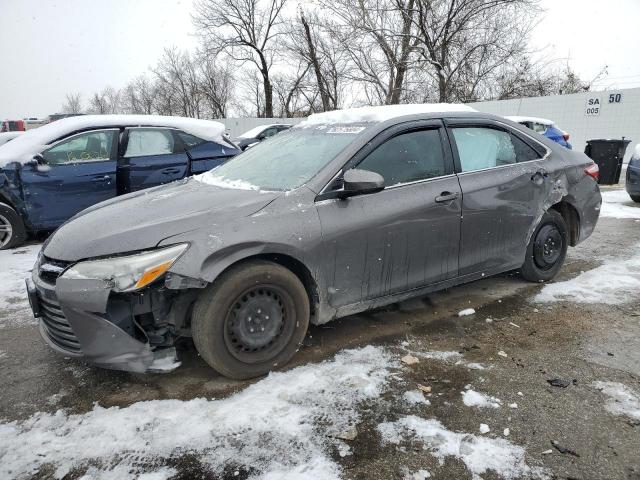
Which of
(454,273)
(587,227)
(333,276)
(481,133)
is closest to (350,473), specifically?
(333,276)

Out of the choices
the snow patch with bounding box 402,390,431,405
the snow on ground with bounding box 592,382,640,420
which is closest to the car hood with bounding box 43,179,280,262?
the snow patch with bounding box 402,390,431,405

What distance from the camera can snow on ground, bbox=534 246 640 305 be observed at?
4.05 m

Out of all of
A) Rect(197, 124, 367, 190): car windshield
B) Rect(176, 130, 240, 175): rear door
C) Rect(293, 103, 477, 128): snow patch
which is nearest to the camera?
Rect(197, 124, 367, 190): car windshield

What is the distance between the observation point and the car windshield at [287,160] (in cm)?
309

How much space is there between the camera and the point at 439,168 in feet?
11.3

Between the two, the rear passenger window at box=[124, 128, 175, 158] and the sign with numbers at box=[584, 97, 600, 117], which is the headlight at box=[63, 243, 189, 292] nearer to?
the rear passenger window at box=[124, 128, 175, 158]

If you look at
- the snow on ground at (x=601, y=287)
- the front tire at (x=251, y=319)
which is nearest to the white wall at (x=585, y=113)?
the snow on ground at (x=601, y=287)

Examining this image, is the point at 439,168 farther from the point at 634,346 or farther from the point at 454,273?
the point at 634,346

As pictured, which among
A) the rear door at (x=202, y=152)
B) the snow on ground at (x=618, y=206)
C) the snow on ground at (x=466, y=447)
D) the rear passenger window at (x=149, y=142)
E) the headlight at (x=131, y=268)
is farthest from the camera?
the snow on ground at (x=618, y=206)

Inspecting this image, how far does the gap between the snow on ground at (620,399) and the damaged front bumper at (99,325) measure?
2462mm

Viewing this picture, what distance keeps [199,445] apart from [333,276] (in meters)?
1.26

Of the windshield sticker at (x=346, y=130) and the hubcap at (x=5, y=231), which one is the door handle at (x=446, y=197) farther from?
the hubcap at (x=5, y=231)

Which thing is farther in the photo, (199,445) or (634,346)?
(634,346)

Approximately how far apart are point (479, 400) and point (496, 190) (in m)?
1.83
